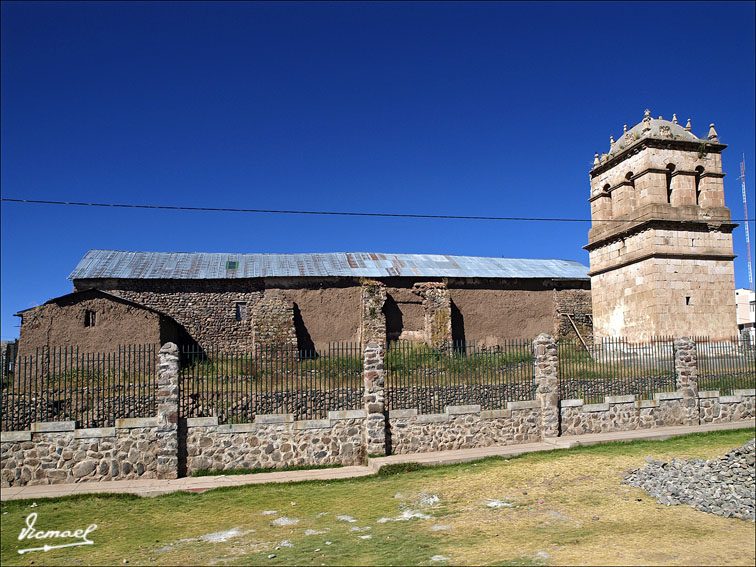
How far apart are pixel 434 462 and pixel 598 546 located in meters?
4.84

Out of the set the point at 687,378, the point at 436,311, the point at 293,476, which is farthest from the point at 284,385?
the point at 436,311

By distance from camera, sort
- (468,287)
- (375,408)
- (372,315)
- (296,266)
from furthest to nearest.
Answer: (468,287) < (296,266) < (372,315) < (375,408)

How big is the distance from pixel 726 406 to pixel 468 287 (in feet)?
40.6

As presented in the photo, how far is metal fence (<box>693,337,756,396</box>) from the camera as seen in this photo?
Result: 1508cm

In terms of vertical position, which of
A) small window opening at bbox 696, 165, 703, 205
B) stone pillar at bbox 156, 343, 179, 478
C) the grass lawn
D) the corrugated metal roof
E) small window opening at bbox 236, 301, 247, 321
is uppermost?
small window opening at bbox 696, 165, 703, 205

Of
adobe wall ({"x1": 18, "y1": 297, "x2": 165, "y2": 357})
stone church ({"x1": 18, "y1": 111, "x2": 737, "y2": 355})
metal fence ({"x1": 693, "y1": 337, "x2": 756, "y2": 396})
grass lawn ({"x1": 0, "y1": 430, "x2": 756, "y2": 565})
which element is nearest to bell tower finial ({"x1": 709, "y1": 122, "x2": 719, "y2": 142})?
stone church ({"x1": 18, "y1": 111, "x2": 737, "y2": 355})

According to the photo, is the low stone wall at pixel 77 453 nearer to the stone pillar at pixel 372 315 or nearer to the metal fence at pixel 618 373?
the metal fence at pixel 618 373

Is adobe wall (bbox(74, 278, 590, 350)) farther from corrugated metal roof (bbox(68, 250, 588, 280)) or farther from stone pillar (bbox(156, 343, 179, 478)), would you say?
stone pillar (bbox(156, 343, 179, 478))

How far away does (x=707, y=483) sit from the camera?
7727 mm

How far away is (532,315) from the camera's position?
2612cm

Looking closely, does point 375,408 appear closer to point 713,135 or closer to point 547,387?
point 547,387

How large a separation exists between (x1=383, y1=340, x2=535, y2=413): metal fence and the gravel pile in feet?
13.5

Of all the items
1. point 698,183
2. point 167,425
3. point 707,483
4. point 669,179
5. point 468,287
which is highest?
point 669,179

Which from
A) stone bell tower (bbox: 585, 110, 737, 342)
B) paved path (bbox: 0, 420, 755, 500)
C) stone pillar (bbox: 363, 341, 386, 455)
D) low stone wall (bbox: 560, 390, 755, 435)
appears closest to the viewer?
paved path (bbox: 0, 420, 755, 500)
